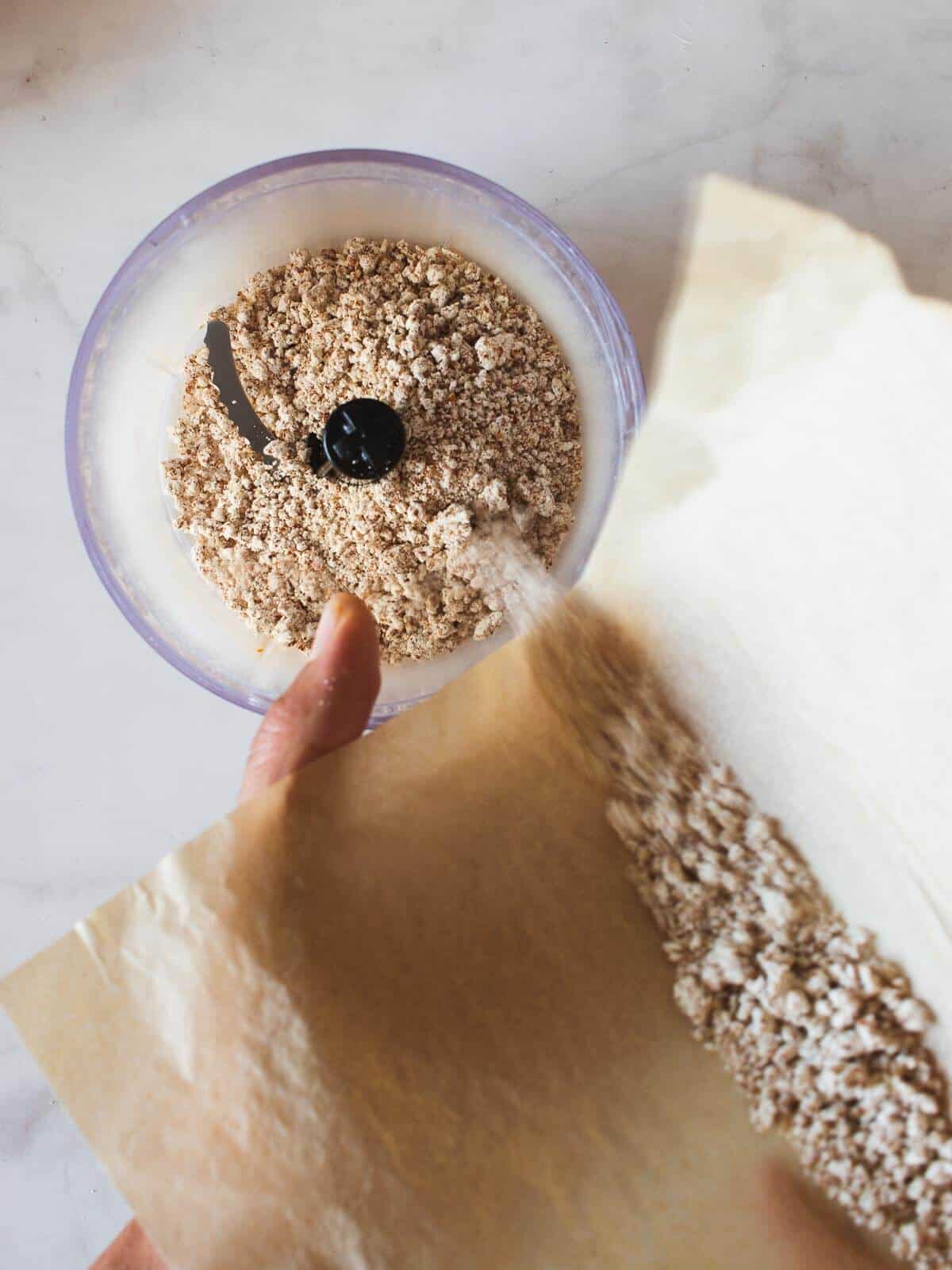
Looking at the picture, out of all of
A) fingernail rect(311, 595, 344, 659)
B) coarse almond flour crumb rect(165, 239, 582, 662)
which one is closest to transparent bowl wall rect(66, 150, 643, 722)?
coarse almond flour crumb rect(165, 239, 582, 662)

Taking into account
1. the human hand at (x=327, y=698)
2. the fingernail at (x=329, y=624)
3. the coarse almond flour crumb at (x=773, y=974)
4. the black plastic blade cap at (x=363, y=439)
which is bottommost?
the coarse almond flour crumb at (x=773, y=974)

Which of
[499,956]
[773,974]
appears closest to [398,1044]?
[499,956]

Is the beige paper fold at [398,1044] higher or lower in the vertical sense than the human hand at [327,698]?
lower

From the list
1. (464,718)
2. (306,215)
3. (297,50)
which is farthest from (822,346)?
(297,50)

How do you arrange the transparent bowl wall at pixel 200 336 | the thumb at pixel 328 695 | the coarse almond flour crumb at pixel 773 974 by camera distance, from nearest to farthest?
the coarse almond flour crumb at pixel 773 974
the thumb at pixel 328 695
the transparent bowl wall at pixel 200 336

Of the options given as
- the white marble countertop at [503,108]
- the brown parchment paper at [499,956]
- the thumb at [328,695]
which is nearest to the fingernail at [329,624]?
the thumb at [328,695]

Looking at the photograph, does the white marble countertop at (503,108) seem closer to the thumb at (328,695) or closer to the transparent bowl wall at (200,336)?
the transparent bowl wall at (200,336)

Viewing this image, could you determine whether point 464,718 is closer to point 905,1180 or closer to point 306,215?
point 905,1180

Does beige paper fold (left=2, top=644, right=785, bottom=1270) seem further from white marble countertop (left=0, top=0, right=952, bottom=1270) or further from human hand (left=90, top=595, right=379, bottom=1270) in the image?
white marble countertop (left=0, top=0, right=952, bottom=1270)
